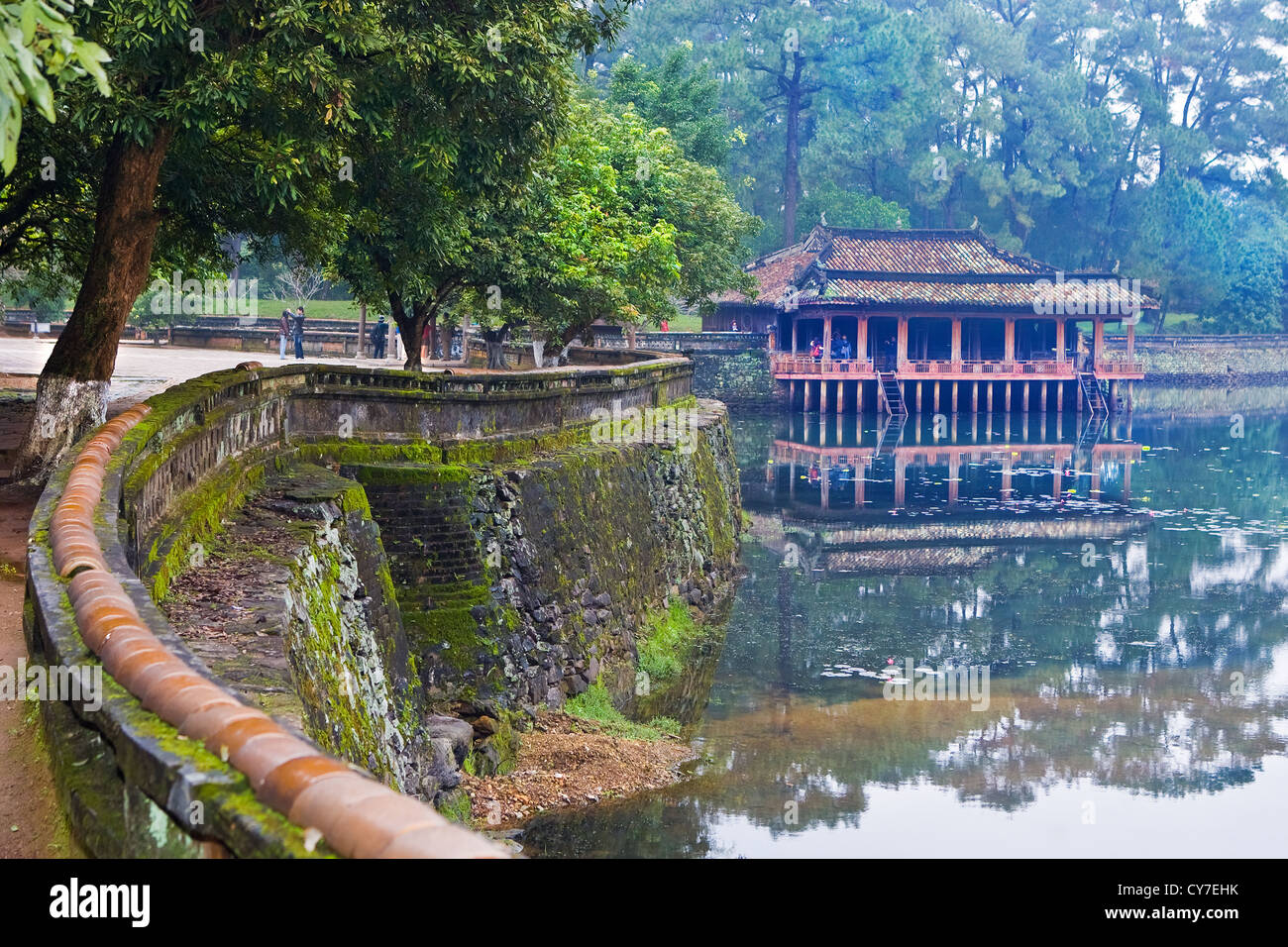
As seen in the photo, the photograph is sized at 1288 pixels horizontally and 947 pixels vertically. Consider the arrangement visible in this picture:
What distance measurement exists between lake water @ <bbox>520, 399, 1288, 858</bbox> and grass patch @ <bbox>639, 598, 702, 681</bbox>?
2.37 feet

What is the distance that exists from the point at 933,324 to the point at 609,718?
46.9 meters

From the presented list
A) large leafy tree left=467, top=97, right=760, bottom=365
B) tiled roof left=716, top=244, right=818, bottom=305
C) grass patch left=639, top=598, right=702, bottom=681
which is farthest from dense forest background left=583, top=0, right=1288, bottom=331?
grass patch left=639, top=598, right=702, bottom=681

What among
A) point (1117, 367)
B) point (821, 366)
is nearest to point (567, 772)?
point (821, 366)

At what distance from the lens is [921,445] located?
47.8m

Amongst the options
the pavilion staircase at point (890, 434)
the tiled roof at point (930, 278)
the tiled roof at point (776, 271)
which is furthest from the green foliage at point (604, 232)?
the tiled roof at point (776, 271)

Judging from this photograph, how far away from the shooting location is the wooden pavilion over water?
188 feet

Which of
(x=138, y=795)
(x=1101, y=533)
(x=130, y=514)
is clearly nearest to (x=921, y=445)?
(x=1101, y=533)

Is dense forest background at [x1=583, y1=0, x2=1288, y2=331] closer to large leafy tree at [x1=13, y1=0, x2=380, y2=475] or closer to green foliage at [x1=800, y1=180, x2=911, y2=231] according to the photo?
green foliage at [x1=800, y1=180, x2=911, y2=231]

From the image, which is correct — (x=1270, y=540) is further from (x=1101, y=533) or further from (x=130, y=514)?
(x=130, y=514)

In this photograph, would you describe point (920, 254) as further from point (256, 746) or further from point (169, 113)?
point (256, 746)

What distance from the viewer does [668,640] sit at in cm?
2028

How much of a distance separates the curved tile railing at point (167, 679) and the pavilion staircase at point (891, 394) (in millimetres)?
47804

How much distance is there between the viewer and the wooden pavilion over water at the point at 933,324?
57.2 meters
